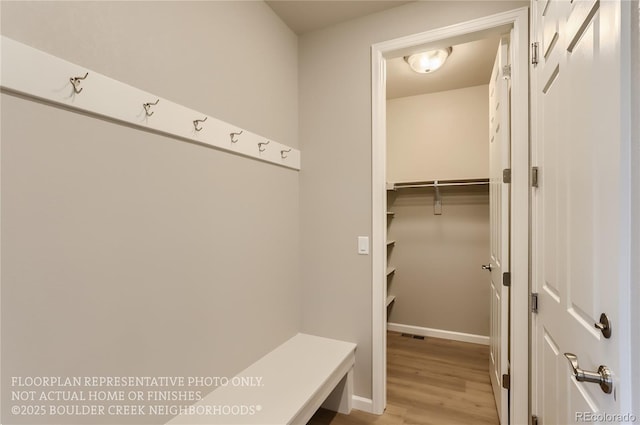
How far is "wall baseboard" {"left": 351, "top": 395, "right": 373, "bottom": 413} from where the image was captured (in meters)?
2.04

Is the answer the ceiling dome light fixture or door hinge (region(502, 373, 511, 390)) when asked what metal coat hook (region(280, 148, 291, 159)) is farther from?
door hinge (region(502, 373, 511, 390))

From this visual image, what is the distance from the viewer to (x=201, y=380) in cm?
143

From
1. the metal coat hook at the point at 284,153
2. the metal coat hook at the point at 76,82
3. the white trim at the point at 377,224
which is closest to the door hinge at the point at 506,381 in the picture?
the white trim at the point at 377,224

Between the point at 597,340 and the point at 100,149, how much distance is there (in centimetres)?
163

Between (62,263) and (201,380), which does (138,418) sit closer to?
(201,380)

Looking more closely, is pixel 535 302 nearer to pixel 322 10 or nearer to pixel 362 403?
pixel 362 403

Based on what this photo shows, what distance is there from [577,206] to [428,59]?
1997mm

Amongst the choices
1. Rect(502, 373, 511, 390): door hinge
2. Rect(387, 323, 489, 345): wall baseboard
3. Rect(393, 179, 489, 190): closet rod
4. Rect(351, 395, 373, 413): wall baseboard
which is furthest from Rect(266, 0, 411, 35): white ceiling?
Rect(387, 323, 489, 345): wall baseboard

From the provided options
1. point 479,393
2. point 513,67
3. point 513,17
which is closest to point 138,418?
point 479,393

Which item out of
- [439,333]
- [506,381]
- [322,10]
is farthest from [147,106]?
[439,333]

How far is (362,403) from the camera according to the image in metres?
2.06

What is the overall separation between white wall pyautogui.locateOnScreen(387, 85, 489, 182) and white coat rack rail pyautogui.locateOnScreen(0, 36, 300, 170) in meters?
2.36

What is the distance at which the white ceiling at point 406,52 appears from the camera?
1.94 metres

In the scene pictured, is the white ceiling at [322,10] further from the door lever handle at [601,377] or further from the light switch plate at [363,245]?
the door lever handle at [601,377]
